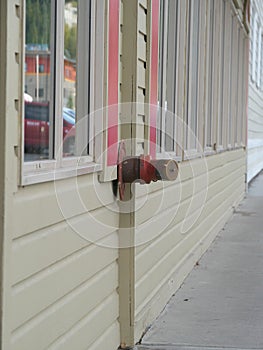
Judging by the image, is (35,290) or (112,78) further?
(112,78)

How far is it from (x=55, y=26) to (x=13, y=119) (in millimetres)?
827

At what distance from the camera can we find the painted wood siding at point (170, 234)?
5027mm

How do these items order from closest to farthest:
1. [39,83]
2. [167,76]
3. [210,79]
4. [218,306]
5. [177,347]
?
[39,83] < [177,347] < [218,306] < [167,76] < [210,79]

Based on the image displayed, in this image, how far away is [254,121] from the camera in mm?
18094

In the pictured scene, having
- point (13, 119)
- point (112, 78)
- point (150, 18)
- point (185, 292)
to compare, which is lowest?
point (185, 292)

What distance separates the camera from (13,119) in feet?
9.42

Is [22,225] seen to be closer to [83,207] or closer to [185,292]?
[83,207]

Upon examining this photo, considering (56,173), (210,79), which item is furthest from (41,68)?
(210,79)

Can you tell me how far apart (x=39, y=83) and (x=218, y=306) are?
290 cm

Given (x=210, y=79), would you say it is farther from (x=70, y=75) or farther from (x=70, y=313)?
(x=70, y=313)

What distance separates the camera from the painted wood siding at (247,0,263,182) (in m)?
16.6

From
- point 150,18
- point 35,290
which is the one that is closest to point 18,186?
point 35,290

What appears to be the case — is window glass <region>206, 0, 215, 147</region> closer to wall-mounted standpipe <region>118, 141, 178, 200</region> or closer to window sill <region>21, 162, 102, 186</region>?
wall-mounted standpipe <region>118, 141, 178, 200</region>

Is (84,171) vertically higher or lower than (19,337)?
higher
